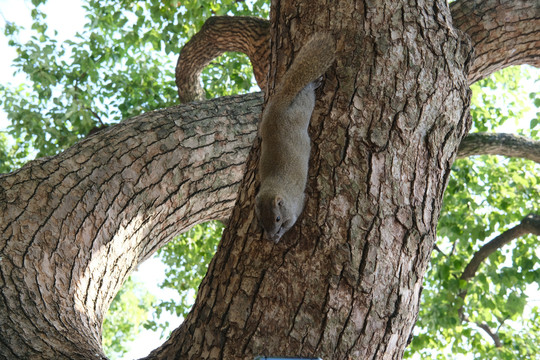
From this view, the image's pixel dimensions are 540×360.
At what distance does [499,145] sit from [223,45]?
2.63 meters

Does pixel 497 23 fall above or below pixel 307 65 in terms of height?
above

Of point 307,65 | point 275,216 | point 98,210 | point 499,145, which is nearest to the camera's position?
point 275,216

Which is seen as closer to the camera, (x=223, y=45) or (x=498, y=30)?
(x=498, y=30)

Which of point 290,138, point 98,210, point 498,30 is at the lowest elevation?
Answer: point 98,210

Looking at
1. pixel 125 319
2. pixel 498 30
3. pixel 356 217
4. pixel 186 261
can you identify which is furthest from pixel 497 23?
pixel 125 319

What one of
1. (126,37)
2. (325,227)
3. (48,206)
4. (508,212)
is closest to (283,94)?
(325,227)

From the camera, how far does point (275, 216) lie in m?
1.75

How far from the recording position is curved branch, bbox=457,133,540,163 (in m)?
4.38

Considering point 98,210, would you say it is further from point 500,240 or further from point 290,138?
point 500,240

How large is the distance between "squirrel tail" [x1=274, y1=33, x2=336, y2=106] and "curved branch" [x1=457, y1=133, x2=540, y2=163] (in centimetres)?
268

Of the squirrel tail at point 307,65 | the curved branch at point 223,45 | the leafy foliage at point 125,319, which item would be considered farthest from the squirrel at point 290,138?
the leafy foliage at point 125,319

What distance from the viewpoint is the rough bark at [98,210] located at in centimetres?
221

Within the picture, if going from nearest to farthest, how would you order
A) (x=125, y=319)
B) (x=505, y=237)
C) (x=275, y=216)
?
1. (x=275, y=216)
2. (x=505, y=237)
3. (x=125, y=319)

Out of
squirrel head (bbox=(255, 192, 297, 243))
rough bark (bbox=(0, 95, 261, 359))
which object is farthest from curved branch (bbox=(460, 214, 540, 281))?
squirrel head (bbox=(255, 192, 297, 243))
